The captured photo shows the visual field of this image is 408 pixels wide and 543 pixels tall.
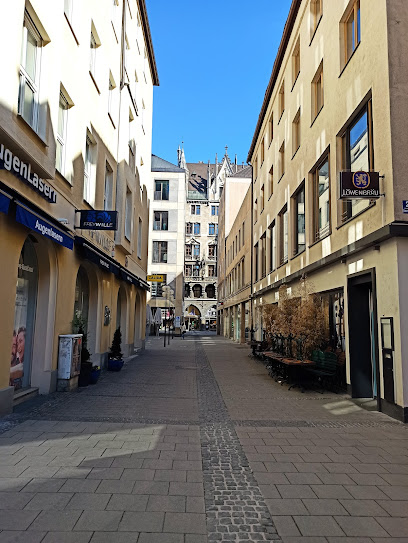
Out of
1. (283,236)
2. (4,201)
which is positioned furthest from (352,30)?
(4,201)

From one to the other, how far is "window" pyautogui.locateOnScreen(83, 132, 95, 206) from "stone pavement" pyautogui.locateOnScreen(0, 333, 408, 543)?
5990 millimetres

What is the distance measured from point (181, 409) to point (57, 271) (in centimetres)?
405

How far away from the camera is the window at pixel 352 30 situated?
10541 mm

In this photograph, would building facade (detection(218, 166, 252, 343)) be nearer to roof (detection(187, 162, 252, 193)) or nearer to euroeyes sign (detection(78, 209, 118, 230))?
euroeyes sign (detection(78, 209, 118, 230))

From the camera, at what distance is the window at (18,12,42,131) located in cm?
806

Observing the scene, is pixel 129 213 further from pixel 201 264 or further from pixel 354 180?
pixel 201 264

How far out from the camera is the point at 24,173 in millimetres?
7445

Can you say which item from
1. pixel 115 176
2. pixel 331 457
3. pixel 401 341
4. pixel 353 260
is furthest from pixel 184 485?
pixel 115 176

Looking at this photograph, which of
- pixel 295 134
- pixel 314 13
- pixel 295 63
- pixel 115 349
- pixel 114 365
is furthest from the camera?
pixel 295 63

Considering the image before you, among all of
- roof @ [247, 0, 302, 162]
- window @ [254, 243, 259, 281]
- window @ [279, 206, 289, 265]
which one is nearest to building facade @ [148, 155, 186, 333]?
roof @ [247, 0, 302, 162]

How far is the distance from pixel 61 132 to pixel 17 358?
5.29 meters

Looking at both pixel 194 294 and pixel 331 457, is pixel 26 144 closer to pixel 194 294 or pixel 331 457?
pixel 331 457

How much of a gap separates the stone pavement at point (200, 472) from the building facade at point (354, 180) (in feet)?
4.78

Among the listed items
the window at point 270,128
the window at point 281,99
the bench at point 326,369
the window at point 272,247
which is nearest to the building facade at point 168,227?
the window at point 270,128
